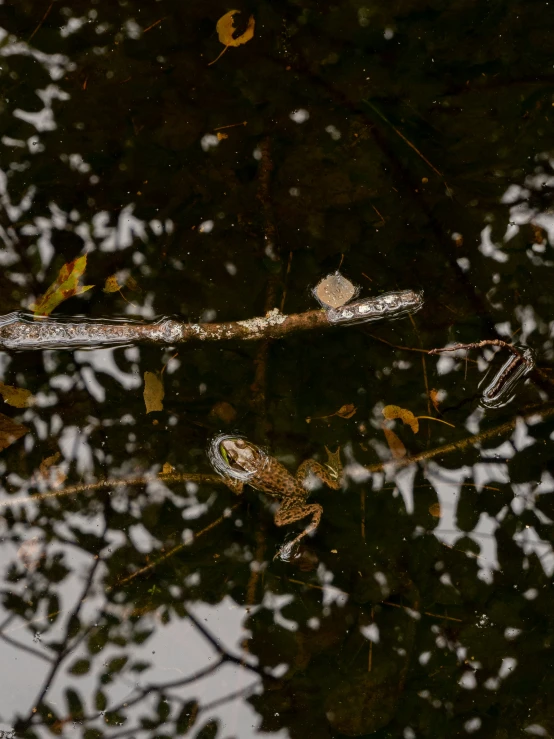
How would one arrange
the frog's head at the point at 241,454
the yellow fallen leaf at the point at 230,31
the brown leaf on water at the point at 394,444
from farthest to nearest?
the brown leaf on water at the point at 394,444
the frog's head at the point at 241,454
the yellow fallen leaf at the point at 230,31

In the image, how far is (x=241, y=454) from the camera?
3264mm

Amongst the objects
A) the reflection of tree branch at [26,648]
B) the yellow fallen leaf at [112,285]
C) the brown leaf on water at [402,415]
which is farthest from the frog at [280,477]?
the reflection of tree branch at [26,648]

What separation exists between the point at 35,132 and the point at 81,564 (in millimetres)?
2875

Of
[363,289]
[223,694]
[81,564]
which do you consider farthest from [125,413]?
[223,694]

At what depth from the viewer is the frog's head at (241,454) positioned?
3264 mm

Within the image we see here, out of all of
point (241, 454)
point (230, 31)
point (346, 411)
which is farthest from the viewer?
point (346, 411)

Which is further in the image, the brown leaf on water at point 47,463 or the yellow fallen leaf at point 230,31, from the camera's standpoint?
the brown leaf on water at point 47,463

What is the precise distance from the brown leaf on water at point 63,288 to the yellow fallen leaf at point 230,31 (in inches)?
62.6

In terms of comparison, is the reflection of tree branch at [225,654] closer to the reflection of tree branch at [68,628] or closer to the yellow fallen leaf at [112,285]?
the reflection of tree branch at [68,628]

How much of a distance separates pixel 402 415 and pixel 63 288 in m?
2.41

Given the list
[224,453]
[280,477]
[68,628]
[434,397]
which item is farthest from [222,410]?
[68,628]

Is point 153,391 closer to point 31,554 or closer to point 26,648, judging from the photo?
point 31,554

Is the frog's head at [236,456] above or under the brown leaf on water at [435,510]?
above

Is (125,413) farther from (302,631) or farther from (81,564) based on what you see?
(302,631)
